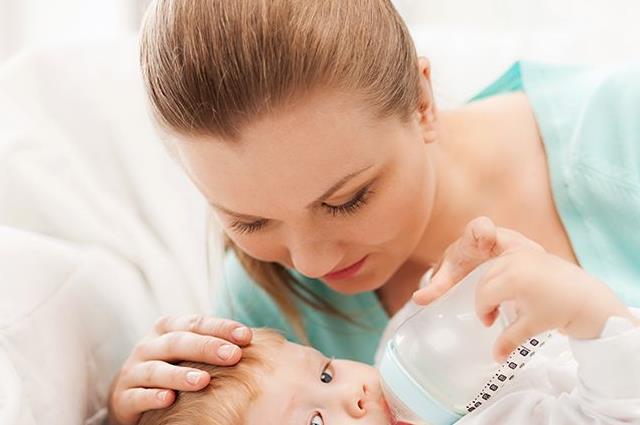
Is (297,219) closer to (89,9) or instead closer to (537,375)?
(537,375)

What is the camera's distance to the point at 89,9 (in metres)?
2.43

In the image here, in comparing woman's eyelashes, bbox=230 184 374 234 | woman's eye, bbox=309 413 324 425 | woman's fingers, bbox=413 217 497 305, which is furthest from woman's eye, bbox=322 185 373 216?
woman's eye, bbox=309 413 324 425

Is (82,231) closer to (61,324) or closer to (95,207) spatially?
(95,207)

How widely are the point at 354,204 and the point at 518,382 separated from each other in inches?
11.8

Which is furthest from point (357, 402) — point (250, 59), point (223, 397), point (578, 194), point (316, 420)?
point (578, 194)

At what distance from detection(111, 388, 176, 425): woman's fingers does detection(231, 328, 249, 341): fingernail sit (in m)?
0.10

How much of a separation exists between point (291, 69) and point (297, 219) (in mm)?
192

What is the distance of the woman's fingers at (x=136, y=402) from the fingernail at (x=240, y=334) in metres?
0.10

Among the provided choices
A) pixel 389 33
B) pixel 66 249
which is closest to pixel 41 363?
pixel 66 249

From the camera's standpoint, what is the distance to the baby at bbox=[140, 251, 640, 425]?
1146 mm

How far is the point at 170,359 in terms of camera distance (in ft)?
4.69

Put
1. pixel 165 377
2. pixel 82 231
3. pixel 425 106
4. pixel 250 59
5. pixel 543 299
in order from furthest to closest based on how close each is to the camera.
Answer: pixel 82 231
pixel 425 106
pixel 165 377
pixel 250 59
pixel 543 299

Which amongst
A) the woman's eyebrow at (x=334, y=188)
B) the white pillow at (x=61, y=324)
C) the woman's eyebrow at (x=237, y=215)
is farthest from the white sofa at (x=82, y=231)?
the woman's eyebrow at (x=334, y=188)

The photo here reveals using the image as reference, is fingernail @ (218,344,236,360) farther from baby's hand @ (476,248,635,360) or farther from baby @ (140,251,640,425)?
baby's hand @ (476,248,635,360)
